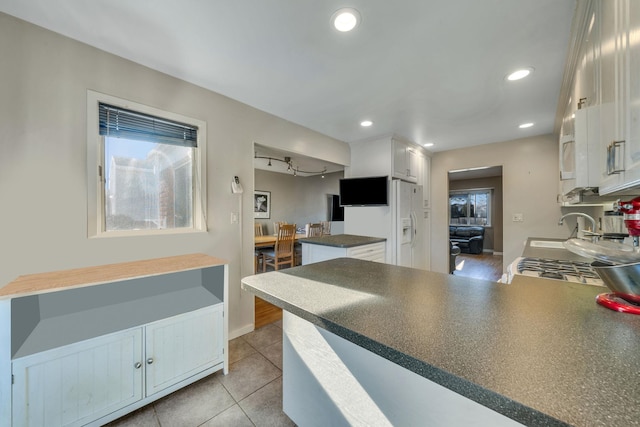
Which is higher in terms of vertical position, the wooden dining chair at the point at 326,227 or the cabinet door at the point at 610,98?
the cabinet door at the point at 610,98

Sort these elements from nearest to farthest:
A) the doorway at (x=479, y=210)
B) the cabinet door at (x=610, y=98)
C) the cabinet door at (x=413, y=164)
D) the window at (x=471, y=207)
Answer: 1. the cabinet door at (x=610, y=98)
2. the cabinet door at (x=413, y=164)
3. the doorway at (x=479, y=210)
4. the window at (x=471, y=207)

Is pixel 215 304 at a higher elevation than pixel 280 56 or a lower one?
lower

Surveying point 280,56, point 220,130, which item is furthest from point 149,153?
point 280,56

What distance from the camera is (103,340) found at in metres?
1.35

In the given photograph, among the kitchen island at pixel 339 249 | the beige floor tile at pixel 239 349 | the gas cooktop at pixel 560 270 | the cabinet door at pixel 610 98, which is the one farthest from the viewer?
the kitchen island at pixel 339 249

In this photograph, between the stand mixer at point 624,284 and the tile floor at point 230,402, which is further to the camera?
the tile floor at point 230,402

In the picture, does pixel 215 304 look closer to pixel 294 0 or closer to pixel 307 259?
pixel 307 259

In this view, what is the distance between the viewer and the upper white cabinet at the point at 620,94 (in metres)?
0.71

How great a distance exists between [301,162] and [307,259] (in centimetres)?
247

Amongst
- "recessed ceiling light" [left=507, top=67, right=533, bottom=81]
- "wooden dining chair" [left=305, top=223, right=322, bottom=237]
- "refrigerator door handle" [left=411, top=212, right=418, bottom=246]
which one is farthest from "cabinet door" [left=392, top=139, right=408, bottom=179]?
"wooden dining chair" [left=305, top=223, right=322, bottom=237]

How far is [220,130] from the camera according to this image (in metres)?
2.30

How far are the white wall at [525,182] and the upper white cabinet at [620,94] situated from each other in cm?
305

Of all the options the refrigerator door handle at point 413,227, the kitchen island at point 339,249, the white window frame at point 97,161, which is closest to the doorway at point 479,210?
the refrigerator door handle at point 413,227

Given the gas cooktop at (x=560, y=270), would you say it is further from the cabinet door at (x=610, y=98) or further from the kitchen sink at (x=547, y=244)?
the kitchen sink at (x=547, y=244)
